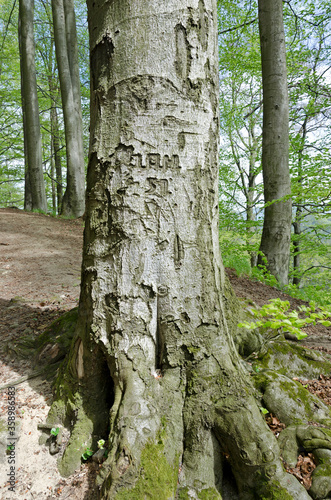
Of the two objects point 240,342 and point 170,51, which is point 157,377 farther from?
point 170,51

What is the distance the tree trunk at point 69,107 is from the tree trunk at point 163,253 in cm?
1008

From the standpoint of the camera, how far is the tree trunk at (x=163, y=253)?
5.61ft

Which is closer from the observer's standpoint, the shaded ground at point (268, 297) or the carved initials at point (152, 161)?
the carved initials at point (152, 161)

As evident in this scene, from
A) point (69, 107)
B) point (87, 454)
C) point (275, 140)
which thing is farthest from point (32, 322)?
point (69, 107)

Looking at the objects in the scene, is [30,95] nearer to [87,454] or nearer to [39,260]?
[39,260]

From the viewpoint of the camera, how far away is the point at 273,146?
6.34 meters

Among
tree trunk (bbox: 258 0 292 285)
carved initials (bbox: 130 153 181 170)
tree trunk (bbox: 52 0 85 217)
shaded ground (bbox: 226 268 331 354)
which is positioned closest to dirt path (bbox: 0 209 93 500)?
carved initials (bbox: 130 153 181 170)

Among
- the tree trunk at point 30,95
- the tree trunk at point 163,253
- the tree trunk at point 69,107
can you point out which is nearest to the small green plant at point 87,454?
the tree trunk at point 163,253

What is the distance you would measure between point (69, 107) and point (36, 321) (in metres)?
10.4

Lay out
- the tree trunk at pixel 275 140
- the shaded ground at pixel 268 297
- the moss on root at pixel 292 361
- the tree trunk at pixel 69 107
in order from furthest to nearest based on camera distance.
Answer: the tree trunk at pixel 69 107 < the tree trunk at pixel 275 140 < the shaded ground at pixel 268 297 < the moss on root at pixel 292 361

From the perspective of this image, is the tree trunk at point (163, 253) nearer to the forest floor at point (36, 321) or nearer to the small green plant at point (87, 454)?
the small green plant at point (87, 454)

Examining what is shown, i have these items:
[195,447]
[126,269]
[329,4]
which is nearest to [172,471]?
[195,447]

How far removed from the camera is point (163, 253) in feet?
5.86

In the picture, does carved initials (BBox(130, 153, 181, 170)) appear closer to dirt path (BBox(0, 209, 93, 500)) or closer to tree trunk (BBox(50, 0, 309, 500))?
tree trunk (BBox(50, 0, 309, 500))
